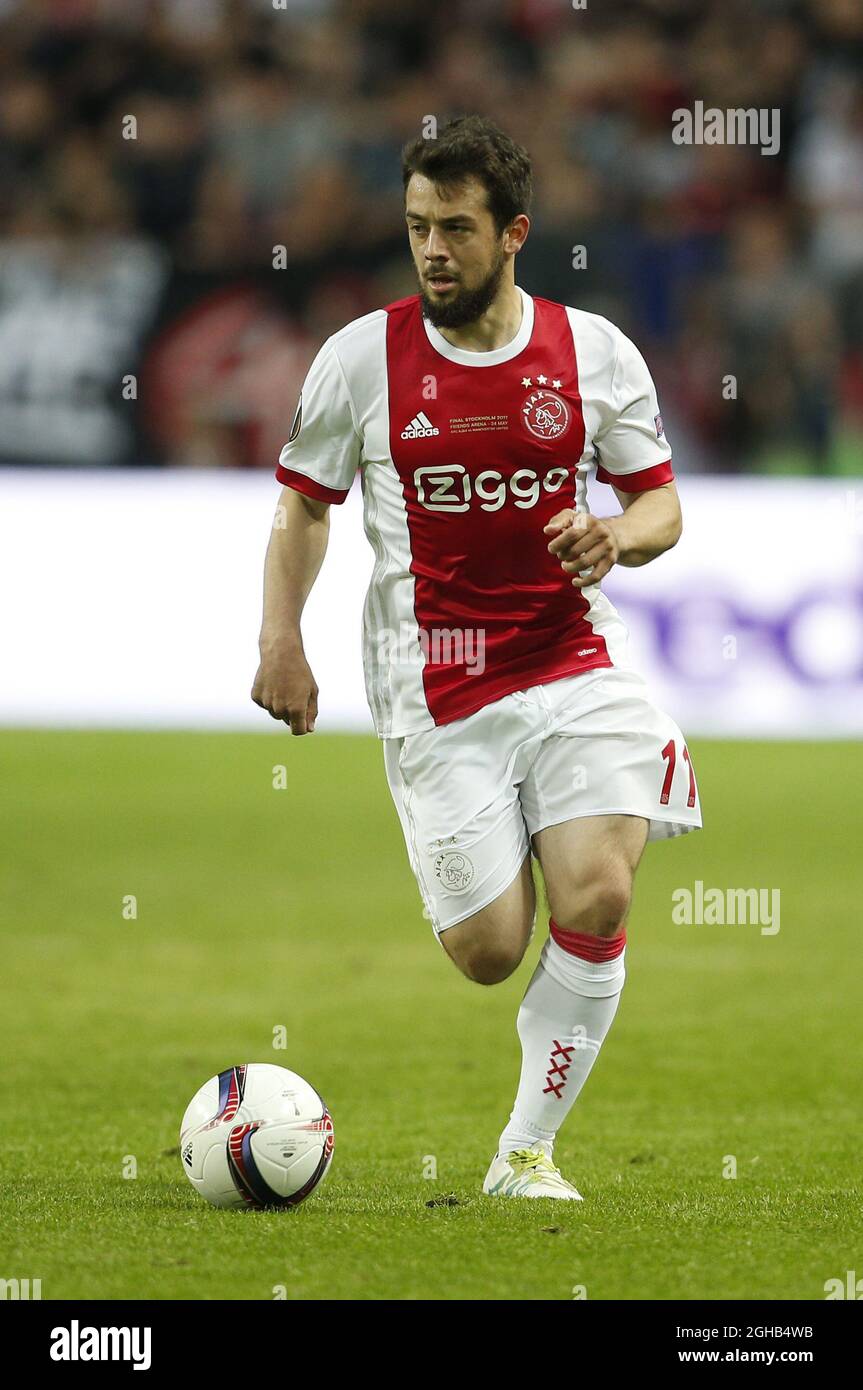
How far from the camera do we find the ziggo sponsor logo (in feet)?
16.8

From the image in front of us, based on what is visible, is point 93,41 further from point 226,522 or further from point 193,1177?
point 193,1177

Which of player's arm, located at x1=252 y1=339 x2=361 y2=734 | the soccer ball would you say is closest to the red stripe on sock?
the soccer ball

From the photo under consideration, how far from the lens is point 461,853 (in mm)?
5090

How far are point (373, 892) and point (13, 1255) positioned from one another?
5496 mm

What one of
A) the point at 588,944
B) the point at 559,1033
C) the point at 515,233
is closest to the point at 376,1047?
the point at 559,1033

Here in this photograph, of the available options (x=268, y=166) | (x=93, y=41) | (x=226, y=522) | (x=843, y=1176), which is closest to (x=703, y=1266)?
(x=843, y=1176)

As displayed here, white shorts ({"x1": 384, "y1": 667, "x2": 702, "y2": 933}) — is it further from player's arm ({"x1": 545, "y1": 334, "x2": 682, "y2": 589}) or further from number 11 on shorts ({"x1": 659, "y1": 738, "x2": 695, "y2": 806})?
player's arm ({"x1": 545, "y1": 334, "x2": 682, "y2": 589})

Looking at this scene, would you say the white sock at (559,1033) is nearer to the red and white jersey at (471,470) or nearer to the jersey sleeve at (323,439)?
the red and white jersey at (471,470)

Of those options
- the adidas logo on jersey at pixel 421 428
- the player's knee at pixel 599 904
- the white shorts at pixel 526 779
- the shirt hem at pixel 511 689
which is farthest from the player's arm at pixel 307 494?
the player's knee at pixel 599 904

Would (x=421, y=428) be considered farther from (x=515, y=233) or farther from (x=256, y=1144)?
(x=256, y=1144)

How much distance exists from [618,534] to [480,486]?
0.40 m

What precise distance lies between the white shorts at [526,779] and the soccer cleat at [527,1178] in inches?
22.7

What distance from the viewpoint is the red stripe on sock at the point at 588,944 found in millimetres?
5078

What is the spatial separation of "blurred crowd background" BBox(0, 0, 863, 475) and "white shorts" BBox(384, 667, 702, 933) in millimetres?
8702
